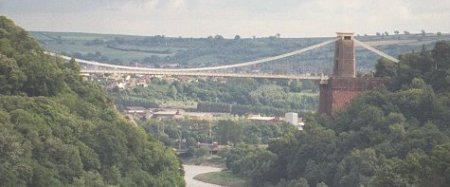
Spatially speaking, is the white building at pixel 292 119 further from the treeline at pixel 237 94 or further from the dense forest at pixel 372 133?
the dense forest at pixel 372 133

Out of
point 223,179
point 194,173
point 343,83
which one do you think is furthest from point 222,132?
point 343,83

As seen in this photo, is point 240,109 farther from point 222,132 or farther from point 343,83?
point 343,83

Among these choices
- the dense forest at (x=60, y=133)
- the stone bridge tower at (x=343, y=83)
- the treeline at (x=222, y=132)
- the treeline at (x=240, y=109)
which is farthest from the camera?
the treeline at (x=240, y=109)

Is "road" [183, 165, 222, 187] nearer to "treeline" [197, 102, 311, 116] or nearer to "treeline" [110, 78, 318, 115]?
"treeline" [197, 102, 311, 116]

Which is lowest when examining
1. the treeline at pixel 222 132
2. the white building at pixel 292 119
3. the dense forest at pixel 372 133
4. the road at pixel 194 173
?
the road at pixel 194 173

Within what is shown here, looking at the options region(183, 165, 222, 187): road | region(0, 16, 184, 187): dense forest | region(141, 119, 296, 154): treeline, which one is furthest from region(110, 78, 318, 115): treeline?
region(0, 16, 184, 187): dense forest

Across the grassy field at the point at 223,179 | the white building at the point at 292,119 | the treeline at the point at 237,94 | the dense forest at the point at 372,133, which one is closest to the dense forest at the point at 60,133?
the dense forest at the point at 372,133
